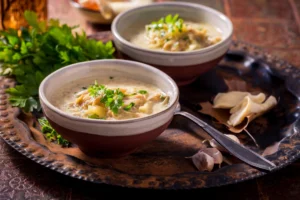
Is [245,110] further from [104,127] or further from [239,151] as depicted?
[104,127]

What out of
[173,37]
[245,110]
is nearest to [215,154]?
[245,110]

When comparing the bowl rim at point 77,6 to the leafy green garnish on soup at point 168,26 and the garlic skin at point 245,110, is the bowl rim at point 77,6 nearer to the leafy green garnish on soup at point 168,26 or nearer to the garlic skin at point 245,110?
the leafy green garnish on soup at point 168,26

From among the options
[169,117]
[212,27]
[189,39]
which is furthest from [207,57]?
[169,117]

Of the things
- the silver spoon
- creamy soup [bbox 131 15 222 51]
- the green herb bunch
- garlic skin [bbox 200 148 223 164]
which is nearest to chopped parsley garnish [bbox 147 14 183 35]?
creamy soup [bbox 131 15 222 51]

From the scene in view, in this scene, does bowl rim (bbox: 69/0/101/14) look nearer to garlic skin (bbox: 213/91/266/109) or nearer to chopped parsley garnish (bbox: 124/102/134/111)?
garlic skin (bbox: 213/91/266/109)

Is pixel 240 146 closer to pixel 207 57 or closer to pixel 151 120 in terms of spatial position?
pixel 151 120

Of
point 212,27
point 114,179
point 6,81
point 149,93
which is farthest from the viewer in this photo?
point 212,27
